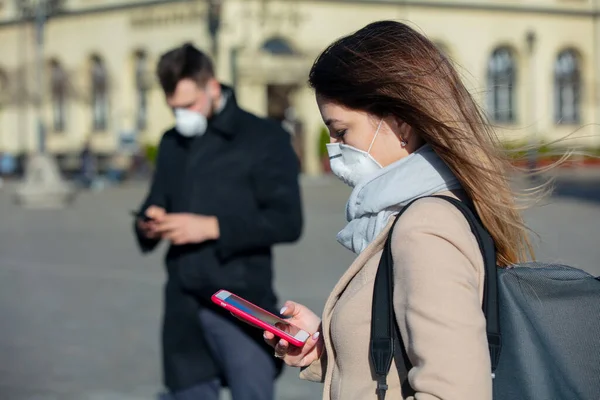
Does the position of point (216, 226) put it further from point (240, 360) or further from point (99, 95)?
point (99, 95)

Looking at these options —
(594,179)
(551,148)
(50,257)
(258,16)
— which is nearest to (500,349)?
(551,148)

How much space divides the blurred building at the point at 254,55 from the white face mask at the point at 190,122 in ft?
104

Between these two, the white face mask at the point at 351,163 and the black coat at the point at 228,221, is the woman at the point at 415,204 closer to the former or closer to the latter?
the white face mask at the point at 351,163

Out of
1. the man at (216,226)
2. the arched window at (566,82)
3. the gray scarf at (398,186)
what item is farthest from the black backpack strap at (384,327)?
the arched window at (566,82)

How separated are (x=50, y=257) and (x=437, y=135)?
12.9 meters

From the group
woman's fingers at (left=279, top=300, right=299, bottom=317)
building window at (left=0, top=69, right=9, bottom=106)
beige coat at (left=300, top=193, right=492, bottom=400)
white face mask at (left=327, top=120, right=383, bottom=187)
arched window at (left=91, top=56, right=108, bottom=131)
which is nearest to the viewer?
beige coat at (left=300, top=193, right=492, bottom=400)

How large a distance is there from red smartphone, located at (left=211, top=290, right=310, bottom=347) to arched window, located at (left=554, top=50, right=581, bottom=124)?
45591 millimetres

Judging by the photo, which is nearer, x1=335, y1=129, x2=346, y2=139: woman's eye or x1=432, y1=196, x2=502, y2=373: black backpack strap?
x1=432, y1=196, x2=502, y2=373: black backpack strap

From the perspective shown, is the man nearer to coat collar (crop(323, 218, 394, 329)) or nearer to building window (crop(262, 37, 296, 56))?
coat collar (crop(323, 218, 394, 329))

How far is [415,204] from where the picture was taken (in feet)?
7.46

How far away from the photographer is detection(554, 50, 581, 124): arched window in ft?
155

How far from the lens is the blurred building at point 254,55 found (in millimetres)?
39406

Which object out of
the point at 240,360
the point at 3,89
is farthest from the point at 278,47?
the point at 240,360

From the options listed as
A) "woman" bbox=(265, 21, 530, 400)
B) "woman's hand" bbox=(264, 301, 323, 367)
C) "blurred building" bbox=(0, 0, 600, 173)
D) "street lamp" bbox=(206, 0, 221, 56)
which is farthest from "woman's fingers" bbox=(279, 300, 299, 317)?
"blurred building" bbox=(0, 0, 600, 173)
